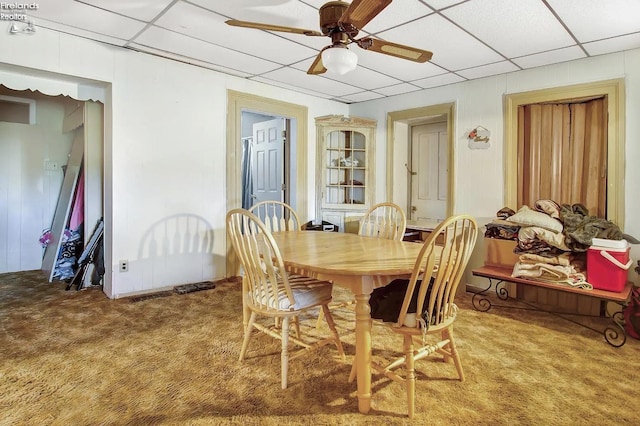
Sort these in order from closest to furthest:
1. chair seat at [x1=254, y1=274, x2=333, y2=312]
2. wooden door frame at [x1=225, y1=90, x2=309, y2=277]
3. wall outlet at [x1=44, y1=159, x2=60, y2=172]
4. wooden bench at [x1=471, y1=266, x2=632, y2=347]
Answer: chair seat at [x1=254, y1=274, x2=333, y2=312], wooden bench at [x1=471, y1=266, x2=632, y2=347], wooden door frame at [x1=225, y1=90, x2=309, y2=277], wall outlet at [x1=44, y1=159, x2=60, y2=172]

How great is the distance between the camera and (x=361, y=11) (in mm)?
1791

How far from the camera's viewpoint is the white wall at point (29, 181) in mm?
4504

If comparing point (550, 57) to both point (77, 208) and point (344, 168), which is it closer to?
point (344, 168)

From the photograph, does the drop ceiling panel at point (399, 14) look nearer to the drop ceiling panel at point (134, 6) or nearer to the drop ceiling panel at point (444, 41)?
the drop ceiling panel at point (444, 41)

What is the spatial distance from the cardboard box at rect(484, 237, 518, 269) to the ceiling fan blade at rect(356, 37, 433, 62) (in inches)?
82.6

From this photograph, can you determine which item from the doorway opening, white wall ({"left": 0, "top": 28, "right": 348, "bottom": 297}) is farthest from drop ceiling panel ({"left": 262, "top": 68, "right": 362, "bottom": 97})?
the doorway opening

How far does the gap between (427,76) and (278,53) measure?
5.55 feet

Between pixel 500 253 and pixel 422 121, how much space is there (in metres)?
2.16

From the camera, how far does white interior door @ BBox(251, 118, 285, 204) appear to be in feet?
16.8

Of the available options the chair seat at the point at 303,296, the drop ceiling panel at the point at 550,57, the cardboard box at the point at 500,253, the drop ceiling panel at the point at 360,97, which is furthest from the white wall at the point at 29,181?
the drop ceiling panel at the point at 550,57

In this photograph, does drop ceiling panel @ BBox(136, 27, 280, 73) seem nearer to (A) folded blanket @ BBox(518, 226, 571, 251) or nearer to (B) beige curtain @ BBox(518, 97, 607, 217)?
(B) beige curtain @ BBox(518, 97, 607, 217)

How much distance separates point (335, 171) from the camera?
5.27m

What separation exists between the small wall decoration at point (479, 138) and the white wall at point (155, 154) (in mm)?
2675

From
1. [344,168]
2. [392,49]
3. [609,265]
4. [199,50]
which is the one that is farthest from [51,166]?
[609,265]
